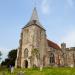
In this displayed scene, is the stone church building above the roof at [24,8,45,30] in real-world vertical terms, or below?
below

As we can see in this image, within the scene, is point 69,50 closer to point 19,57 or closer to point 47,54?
point 47,54

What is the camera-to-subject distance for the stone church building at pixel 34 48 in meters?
66.9

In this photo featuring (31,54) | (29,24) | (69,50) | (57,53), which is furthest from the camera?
(69,50)

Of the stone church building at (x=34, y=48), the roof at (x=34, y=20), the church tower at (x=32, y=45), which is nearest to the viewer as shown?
the church tower at (x=32, y=45)

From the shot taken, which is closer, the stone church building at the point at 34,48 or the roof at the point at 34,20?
the stone church building at the point at 34,48

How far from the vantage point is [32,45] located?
6750 centimetres

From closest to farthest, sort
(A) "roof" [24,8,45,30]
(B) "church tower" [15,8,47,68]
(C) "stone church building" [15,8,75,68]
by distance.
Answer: (B) "church tower" [15,8,47,68]
(C) "stone church building" [15,8,75,68]
(A) "roof" [24,8,45,30]

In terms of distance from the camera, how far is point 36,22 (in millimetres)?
73688

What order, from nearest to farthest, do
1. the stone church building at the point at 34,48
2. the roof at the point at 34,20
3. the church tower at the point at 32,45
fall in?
the church tower at the point at 32,45 < the stone church building at the point at 34,48 < the roof at the point at 34,20

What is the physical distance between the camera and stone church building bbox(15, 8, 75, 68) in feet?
220

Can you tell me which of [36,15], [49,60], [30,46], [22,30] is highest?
[36,15]

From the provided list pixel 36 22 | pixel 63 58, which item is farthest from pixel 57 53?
pixel 36 22

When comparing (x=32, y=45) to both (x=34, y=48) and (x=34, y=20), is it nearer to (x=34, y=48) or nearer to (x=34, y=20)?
(x=34, y=48)

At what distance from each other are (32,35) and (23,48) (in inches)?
224
